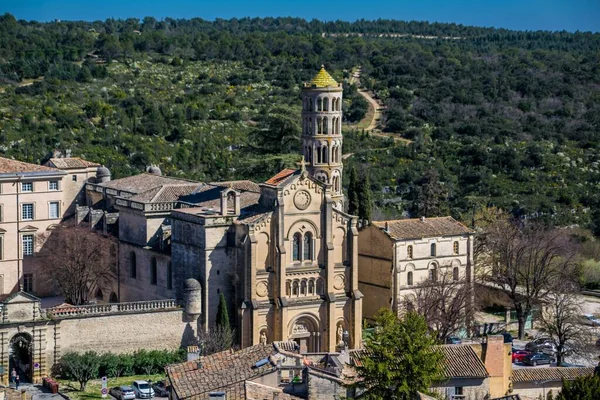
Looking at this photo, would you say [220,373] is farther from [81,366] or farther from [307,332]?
[307,332]

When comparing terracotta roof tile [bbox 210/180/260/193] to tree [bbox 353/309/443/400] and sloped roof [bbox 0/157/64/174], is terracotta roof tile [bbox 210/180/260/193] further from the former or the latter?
tree [bbox 353/309/443/400]

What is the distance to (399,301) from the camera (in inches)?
2938

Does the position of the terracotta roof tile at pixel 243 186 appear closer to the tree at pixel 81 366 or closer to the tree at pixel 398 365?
the tree at pixel 81 366

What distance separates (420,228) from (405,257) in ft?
6.78

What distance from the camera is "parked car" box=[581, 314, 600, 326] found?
7666cm

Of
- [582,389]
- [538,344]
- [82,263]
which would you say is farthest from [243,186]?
[582,389]

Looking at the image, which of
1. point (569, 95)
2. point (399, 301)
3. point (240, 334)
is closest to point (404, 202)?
point (399, 301)

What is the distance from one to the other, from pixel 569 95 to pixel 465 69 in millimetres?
13256

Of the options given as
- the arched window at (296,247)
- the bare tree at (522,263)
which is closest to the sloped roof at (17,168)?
the arched window at (296,247)

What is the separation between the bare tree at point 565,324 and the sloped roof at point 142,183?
63.6 feet

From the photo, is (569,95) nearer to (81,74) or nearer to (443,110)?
(443,110)

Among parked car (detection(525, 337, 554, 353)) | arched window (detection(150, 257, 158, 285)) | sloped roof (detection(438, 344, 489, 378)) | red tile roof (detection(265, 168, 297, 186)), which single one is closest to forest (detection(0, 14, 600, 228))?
arched window (detection(150, 257, 158, 285))

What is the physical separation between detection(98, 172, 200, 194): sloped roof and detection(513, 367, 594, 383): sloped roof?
2264cm

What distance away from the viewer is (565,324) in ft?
237
